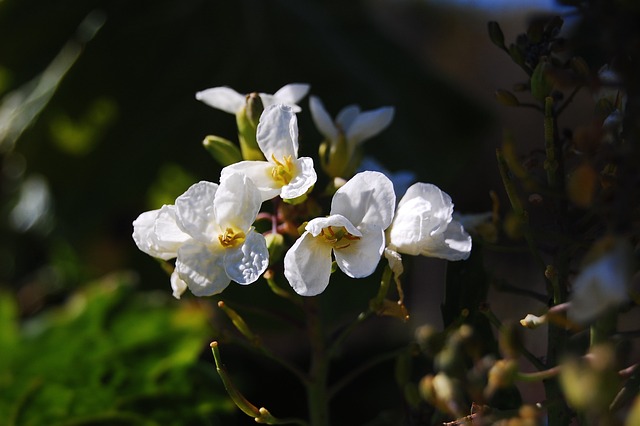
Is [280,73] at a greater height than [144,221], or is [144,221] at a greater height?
[144,221]

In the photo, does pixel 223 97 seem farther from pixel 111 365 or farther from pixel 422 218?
pixel 111 365

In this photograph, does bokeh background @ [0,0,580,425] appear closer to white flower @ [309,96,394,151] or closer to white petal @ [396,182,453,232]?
white flower @ [309,96,394,151]

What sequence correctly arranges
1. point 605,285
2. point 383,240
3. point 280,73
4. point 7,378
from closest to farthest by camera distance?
point 605,285
point 383,240
point 7,378
point 280,73

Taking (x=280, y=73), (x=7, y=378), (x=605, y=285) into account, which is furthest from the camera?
(x=280, y=73)

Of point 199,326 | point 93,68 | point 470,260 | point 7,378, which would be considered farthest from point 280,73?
point 470,260

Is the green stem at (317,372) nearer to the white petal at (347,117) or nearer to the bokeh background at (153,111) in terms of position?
the white petal at (347,117)

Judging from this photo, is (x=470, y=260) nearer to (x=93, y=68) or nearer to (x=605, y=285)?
(x=605, y=285)

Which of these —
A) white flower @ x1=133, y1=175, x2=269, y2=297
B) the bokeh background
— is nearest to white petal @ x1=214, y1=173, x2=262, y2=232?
white flower @ x1=133, y1=175, x2=269, y2=297
